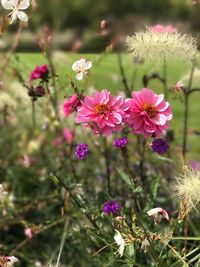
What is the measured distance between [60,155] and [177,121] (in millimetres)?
3332

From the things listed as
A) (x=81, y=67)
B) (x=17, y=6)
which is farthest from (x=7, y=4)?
(x=81, y=67)

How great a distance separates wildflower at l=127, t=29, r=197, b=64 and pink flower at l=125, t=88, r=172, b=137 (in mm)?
117

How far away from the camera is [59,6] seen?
34.5 m

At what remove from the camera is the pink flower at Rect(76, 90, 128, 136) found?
186 cm

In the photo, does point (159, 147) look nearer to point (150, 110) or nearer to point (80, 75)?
point (150, 110)

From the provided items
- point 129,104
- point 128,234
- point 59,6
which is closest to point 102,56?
point 129,104

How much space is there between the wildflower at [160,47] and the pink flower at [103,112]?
0.17 m

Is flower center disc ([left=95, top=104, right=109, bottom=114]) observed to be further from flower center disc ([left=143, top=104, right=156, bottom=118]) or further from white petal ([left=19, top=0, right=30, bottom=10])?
white petal ([left=19, top=0, right=30, bottom=10])

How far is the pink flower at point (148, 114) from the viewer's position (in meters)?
1.88

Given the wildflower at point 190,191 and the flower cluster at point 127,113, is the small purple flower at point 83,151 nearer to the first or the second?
the flower cluster at point 127,113

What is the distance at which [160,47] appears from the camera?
1.98 meters

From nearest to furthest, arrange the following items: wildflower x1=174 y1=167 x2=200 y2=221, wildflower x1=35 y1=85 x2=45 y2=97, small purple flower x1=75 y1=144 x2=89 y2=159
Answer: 1. wildflower x1=174 y1=167 x2=200 y2=221
2. small purple flower x1=75 y1=144 x2=89 y2=159
3. wildflower x1=35 y1=85 x2=45 y2=97

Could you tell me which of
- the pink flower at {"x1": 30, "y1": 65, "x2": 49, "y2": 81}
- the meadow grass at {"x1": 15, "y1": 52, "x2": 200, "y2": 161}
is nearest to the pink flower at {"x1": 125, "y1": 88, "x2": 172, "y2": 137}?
the pink flower at {"x1": 30, "y1": 65, "x2": 49, "y2": 81}

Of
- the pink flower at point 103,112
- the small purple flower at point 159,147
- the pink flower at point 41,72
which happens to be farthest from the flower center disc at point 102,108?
the pink flower at point 41,72
